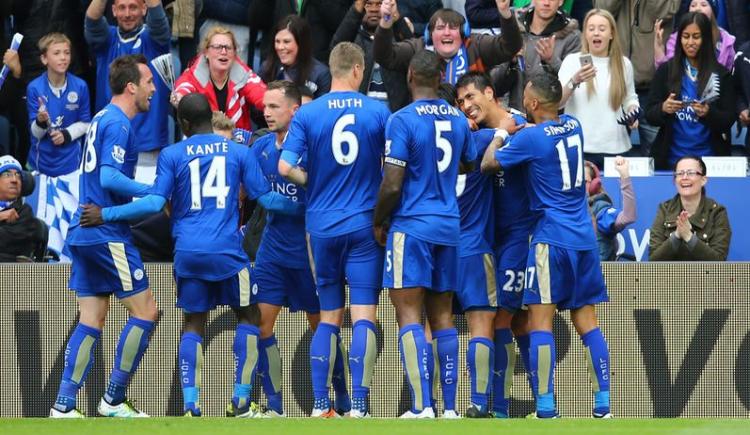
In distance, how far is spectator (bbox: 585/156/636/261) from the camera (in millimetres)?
12781

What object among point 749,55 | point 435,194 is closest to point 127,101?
point 435,194

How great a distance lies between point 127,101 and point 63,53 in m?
3.79

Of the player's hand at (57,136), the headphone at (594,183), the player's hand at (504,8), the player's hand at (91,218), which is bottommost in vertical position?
the player's hand at (91,218)

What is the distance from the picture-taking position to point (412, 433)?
30.1 feet

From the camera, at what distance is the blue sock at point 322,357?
10805mm

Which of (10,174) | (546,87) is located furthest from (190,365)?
(10,174)

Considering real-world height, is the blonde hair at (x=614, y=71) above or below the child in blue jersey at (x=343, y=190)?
above

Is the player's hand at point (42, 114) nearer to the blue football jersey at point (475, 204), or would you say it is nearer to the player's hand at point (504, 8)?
the player's hand at point (504, 8)

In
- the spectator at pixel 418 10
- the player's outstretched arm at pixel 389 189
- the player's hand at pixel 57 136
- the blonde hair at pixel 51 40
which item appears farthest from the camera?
the spectator at pixel 418 10

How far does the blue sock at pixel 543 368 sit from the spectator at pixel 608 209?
1.93 metres

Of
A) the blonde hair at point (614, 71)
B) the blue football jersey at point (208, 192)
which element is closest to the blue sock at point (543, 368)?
the blue football jersey at point (208, 192)

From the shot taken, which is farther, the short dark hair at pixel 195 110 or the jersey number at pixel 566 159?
the short dark hair at pixel 195 110

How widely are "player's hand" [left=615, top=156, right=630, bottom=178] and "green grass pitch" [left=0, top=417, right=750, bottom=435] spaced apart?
2.83m

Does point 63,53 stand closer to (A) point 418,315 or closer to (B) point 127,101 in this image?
(B) point 127,101
